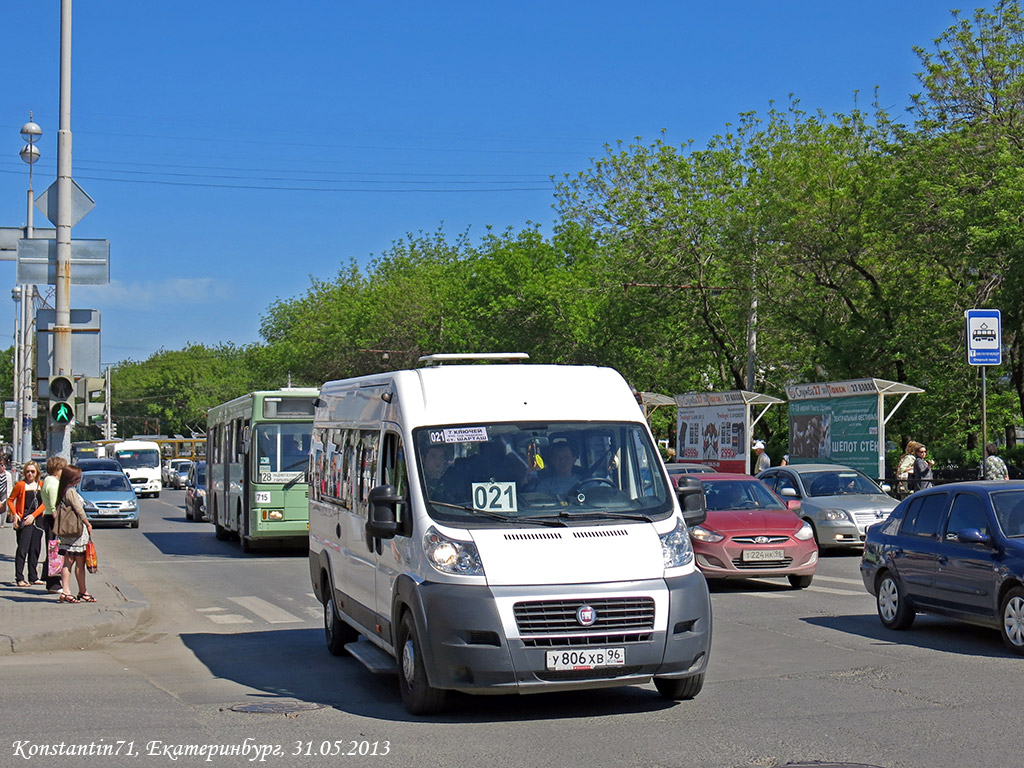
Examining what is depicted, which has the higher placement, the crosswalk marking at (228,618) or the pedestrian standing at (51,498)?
the pedestrian standing at (51,498)

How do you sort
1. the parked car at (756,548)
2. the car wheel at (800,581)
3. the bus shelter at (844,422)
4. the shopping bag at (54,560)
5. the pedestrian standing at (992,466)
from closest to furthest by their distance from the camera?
the shopping bag at (54,560) → the parked car at (756,548) → the car wheel at (800,581) → the pedestrian standing at (992,466) → the bus shelter at (844,422)

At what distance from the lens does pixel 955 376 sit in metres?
35.3

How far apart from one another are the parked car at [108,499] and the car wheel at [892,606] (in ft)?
79.7

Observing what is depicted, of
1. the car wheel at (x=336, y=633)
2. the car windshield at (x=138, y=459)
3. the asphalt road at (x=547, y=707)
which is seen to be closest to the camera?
the asphalt road at (x=547, y=707)

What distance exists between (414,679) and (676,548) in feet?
6.08

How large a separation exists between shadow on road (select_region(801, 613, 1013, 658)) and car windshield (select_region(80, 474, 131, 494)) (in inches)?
998

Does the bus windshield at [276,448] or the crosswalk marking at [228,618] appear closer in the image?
the crosswalk marking at [228,618]

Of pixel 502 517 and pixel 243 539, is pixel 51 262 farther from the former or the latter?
pixel 502 517

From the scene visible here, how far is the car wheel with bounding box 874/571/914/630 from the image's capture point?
39.3ft

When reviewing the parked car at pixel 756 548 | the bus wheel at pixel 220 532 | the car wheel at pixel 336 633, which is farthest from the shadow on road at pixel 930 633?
the bus wheel at pixel 220 532

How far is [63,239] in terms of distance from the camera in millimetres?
16891

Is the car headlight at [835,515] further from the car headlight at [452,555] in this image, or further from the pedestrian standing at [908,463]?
the car headlight at [452,555]

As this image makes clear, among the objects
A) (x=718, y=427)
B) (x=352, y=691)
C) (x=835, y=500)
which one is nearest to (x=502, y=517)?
(x=352, y=691)

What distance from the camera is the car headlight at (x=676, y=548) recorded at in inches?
319
